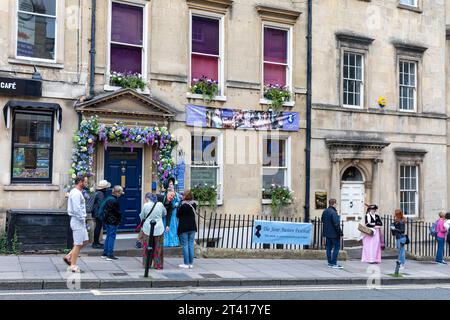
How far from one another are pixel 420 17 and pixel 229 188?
10.7 metres

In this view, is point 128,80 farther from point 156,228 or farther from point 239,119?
point 156,228

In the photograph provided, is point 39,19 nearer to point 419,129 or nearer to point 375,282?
→ point 375,282

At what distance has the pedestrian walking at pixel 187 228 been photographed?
1228 centimetres

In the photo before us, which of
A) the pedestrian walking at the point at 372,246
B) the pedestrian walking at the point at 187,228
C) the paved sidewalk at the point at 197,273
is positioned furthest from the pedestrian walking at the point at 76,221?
the pedestrian walking at the point at 372,246

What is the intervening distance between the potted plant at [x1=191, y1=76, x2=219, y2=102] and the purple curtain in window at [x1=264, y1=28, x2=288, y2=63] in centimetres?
240

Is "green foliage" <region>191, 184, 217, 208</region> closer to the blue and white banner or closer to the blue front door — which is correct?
the blue front door

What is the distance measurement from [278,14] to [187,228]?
341 inches

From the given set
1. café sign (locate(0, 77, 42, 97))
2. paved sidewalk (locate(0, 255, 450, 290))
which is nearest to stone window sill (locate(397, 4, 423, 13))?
paved sidewalk (locate(0, 255, 450, 290))

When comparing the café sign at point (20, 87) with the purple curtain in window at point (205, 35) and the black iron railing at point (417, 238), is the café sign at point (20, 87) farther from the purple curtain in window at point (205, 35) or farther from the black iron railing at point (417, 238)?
the black iron railing at point (417, 238)

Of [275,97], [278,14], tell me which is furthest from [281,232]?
[278,14]

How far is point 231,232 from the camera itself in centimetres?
1667

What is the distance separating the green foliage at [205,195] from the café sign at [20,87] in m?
5.18

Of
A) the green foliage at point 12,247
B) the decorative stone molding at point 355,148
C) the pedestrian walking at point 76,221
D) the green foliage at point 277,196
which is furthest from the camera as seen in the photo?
the decorative stone molding at point 355,148

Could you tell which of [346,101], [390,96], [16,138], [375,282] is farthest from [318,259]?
[16,138]
